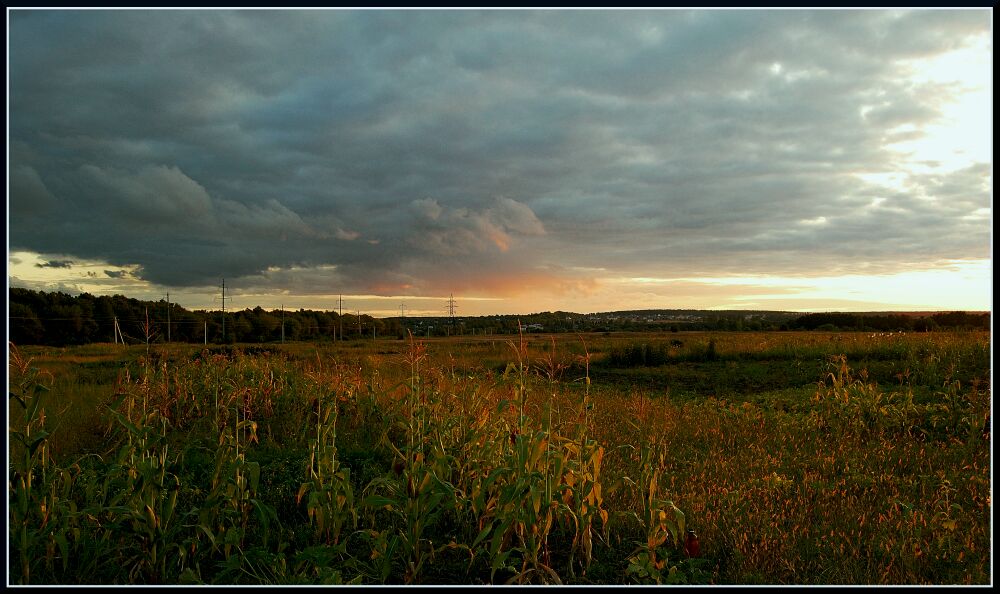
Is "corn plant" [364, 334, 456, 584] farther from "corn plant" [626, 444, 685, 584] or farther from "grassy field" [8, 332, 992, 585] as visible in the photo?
"corn plant" [626, 444, 685, 584]

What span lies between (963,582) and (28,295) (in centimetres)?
1981

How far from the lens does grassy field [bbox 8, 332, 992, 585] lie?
3.38 meters

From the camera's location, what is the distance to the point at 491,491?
Answer: 4.04m

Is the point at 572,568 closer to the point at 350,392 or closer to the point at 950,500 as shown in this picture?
the point at 950,500

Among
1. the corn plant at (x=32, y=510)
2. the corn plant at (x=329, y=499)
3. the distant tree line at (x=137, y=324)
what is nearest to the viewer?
the corn plant at (x=32, y=510)

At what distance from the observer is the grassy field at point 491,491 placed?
3.38m

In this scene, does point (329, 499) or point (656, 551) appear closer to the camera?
point (656, 551)

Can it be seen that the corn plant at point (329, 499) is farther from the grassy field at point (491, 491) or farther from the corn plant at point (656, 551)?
the corn plant at point (656, 551)

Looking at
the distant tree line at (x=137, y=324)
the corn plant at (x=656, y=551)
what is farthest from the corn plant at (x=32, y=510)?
the distant tree line at (x=137, y=324)

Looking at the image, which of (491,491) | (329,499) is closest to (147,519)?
(329,499)

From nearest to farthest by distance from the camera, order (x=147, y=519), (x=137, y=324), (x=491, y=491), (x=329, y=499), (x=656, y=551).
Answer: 1. (x=147, y=519)
2. (x=656, y=551)
3. (x=329, y=499)
4. (x=491, y=491)
5. (x=137, y=324)

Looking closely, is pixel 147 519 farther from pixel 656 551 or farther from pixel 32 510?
pixel 656 551

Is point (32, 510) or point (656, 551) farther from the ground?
point (32, 510)

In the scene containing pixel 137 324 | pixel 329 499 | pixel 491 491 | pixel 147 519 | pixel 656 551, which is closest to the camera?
pixel 147 519
